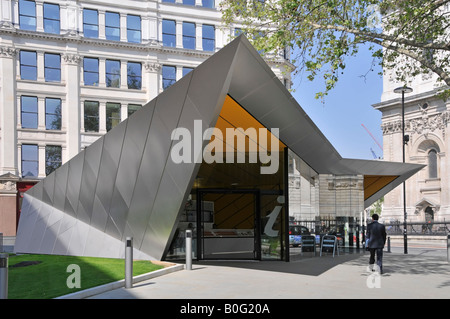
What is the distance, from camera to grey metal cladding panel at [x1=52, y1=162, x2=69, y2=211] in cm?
1825

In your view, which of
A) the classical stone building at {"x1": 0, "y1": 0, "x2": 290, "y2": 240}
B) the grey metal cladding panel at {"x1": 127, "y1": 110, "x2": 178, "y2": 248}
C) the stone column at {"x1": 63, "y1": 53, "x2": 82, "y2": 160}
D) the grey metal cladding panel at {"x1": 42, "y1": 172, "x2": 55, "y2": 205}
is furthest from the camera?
the stone column at {"x1": 63, "y1": 53, "x2": 82, "y2": 160}

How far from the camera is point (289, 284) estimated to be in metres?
10.5

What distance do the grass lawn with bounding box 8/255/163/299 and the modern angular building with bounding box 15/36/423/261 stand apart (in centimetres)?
160

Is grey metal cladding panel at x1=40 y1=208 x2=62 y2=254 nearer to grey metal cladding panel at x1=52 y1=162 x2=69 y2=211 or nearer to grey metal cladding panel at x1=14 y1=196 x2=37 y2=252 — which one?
grey metal cladding panel at x1=52 y1=162 x2=69 y2=211

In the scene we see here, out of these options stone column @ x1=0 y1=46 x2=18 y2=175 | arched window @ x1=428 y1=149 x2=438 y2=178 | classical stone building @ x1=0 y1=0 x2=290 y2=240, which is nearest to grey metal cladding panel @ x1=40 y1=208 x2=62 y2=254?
classical stone building @ x1=0 y1=0 x2=290 y2=240

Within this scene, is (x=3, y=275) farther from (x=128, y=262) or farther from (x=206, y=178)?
(x=206, y=178)

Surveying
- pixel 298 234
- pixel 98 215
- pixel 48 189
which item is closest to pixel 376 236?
pixel 298 234

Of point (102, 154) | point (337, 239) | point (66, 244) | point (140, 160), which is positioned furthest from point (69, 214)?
point (337, 239)

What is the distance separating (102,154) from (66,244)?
15.9 ft

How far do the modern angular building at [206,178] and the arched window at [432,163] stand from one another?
3726cm

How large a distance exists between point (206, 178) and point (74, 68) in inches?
1168

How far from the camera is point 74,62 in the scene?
41969 mm

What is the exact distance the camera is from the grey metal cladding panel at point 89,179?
50.8 feet

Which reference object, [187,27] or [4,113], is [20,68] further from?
[187,27]
